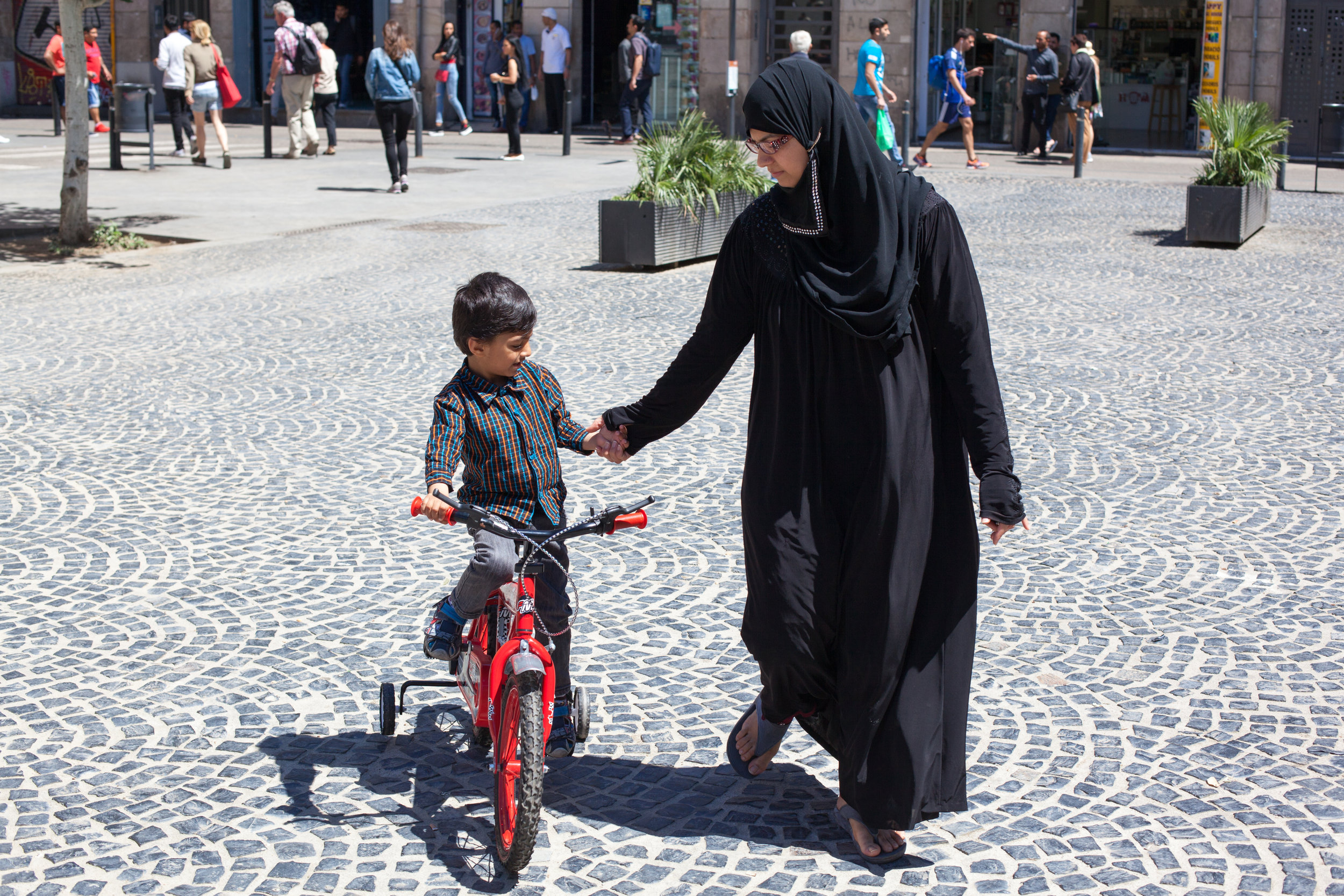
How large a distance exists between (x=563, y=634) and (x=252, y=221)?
39.2 feet

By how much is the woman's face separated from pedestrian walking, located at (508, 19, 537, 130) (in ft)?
70.9

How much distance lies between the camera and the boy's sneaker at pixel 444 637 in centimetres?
379

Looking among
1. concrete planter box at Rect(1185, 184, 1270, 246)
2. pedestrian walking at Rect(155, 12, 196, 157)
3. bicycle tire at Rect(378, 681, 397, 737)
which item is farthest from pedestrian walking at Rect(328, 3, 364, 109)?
bicycle tire at Rect(378, 681, 397, 737)

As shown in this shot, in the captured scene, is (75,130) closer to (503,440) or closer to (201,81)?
(201,81)

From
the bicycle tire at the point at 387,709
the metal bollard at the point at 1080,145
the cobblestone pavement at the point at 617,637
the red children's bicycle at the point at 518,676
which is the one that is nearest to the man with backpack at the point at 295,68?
the metal bollard at the point at 1080,145

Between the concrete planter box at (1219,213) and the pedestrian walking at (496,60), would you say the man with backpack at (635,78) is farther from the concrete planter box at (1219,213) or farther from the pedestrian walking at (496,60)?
the concrete planter box at (1219,213)

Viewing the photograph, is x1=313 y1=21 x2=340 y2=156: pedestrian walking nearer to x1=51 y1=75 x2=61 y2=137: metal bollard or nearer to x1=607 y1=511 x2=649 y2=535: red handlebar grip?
x1=51 y1=75 x2=61 y2=137: metal bollard

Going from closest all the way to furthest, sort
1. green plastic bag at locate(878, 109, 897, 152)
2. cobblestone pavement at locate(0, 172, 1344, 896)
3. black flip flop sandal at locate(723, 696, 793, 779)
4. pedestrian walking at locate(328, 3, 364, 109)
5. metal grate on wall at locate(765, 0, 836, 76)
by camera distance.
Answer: cobblestone pavement at locate(0, 172, 1344, 896), black flip flop sandal at locate(723, 696, 793, 779), green plastic bag at locate(878, 109, 897, 152), metal grate on wall at locate(765, 0, 836, 76), pedestrian walking at locate(328, 3, 364, 109)

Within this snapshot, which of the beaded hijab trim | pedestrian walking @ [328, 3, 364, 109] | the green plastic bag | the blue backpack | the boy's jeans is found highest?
pedestrian walking @ [328, 3, 364, 109]

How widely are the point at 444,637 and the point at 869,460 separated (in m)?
1.24

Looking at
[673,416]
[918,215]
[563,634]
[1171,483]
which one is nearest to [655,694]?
[563,634]

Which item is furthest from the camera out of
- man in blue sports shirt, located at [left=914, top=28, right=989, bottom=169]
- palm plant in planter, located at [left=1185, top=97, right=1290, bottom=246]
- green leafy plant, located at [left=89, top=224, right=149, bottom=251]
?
man in blue sports shirt, located at [left=914, top=28, right=989, bottom=169]

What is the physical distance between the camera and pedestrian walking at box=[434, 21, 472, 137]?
25.3 metres

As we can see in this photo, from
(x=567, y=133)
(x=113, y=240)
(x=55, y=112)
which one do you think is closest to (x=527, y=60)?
(x=567, y=133)
